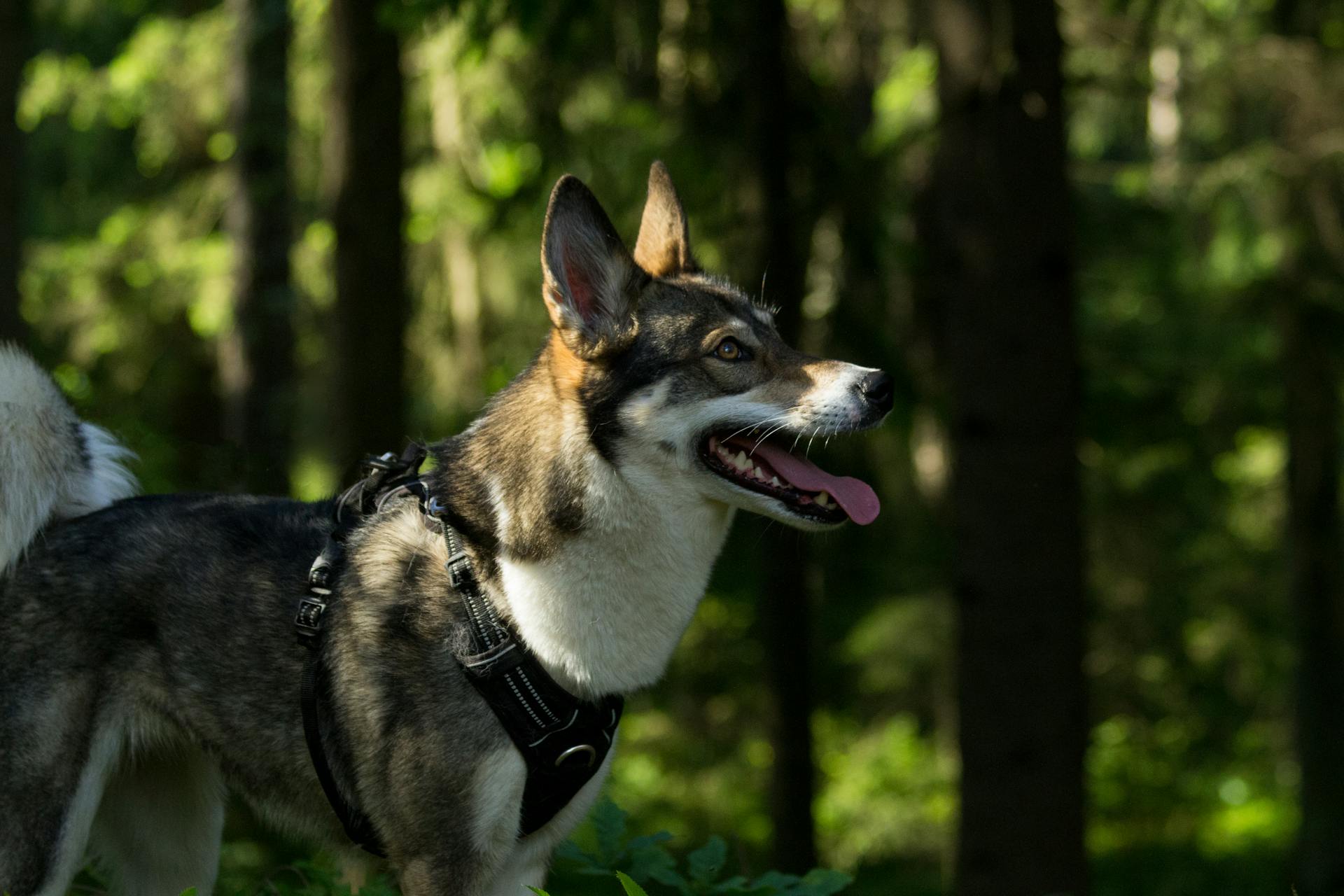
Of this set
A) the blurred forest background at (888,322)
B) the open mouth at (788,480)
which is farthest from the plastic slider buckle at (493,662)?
the blurred forest background at (888,322)

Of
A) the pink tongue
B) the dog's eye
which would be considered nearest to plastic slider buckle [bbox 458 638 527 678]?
the pink tongue

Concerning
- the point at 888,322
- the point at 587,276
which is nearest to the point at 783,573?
the point at 888,322

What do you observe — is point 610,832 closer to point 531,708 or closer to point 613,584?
point 531,708

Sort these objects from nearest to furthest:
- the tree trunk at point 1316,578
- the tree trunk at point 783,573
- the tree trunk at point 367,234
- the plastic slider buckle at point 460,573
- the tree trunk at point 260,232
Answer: the plastic slider buckle at point 460,573
the tree trunk at point 367,234
the tree trunk at point 783,573
the tree trunk at point 1316,578
the tree trunk at point 260,232

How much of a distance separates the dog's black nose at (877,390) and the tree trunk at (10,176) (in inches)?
176

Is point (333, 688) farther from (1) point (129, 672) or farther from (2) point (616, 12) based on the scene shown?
(2) point (616, 12)

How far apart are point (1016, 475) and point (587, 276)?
10.8 ft

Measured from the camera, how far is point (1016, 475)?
21.1ft

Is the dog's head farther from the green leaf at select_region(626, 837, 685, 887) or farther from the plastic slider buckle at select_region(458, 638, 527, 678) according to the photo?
the green leaf at select_region(626, 837, 685, 887)

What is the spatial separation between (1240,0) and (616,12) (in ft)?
17.7

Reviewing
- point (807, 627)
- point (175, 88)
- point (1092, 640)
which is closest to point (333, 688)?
point (807, 627)

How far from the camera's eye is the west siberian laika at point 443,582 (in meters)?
3.53

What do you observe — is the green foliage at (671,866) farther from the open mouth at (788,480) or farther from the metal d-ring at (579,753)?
the open mouth at (788,480)

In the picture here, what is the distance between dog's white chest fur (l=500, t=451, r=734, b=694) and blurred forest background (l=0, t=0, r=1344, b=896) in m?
1.70
